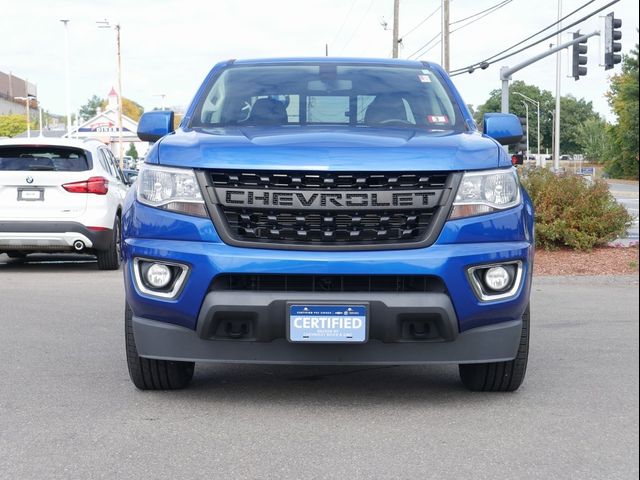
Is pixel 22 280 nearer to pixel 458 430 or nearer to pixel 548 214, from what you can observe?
pixel 548 214

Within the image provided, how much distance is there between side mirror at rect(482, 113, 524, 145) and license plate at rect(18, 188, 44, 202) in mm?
7952

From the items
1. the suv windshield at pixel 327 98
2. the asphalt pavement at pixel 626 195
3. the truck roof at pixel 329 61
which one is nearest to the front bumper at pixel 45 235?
the asphalt pavement at pixel 626 195

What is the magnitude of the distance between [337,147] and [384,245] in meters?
0.53

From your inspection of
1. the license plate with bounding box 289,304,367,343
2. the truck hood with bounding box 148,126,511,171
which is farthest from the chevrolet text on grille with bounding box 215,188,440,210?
the license plate with bounding box 289,304,367,343

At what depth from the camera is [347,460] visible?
4.33 meters

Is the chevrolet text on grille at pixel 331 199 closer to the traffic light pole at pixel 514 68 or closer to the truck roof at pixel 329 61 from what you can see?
the truck roof at pixel 329 61

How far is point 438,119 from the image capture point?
20.6 feet

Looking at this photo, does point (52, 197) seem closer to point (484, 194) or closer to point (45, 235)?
point (45, 235)

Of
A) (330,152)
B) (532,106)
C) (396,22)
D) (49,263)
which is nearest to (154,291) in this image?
(330,152)

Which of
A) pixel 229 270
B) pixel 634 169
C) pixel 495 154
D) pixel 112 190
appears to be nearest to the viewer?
pixel 634 169

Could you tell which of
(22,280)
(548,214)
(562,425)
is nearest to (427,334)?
(562,425)

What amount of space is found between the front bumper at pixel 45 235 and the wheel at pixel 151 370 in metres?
7.59

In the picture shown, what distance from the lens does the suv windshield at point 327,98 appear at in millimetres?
6211

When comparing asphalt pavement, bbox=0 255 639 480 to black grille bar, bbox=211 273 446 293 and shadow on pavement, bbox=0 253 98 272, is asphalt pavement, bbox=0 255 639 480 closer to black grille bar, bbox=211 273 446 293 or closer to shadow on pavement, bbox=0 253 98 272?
black grille bar, bbox=211 273 446 293
